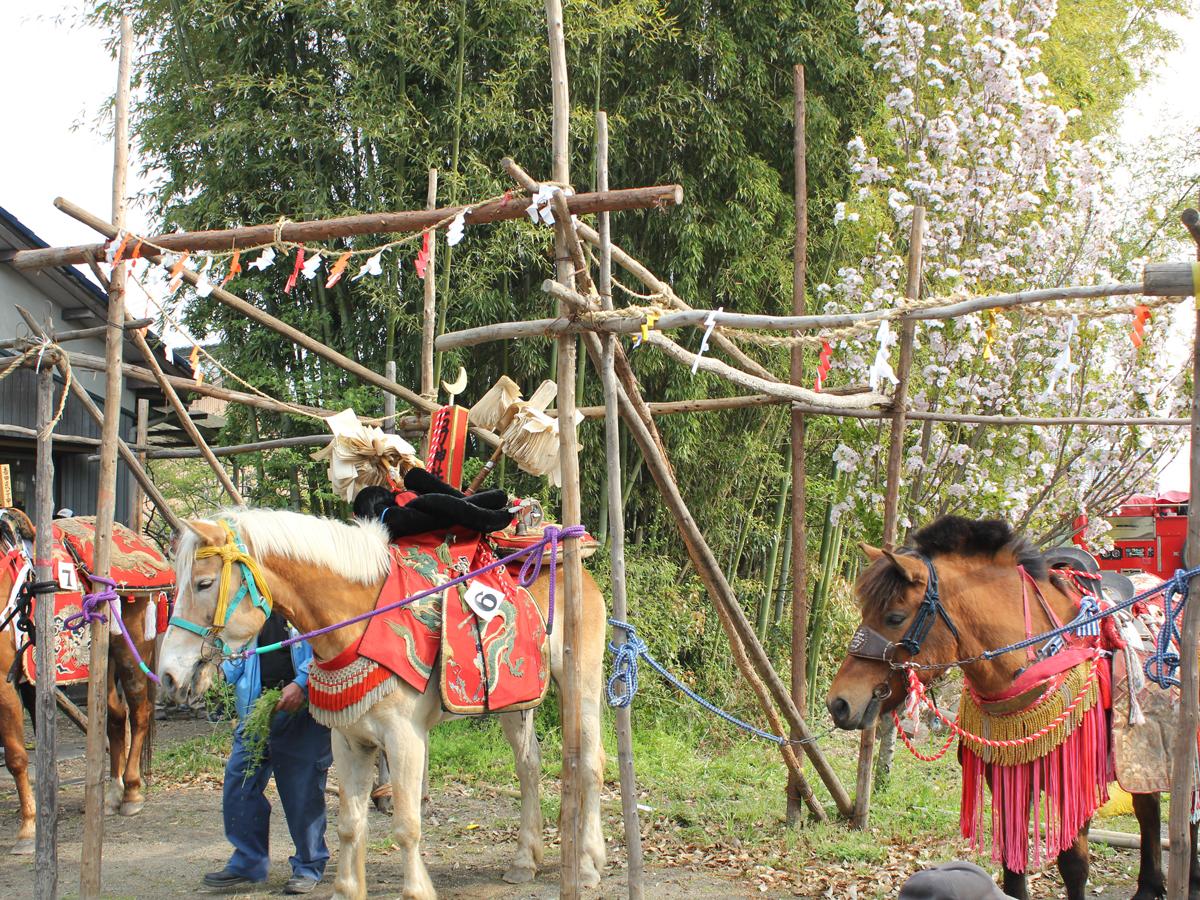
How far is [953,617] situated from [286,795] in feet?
9.72

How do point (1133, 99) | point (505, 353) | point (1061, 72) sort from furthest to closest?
point (1133, 99) < point (1061, 72) < point (505, 353)

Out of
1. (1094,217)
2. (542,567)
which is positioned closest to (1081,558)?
(542,567)

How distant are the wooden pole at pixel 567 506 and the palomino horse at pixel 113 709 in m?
3.20

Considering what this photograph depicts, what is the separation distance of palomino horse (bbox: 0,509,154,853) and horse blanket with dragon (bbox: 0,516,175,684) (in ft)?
0.21

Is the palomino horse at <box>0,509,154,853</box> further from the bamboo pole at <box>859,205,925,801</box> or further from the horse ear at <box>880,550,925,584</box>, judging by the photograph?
the horse ear at <box>880,550,925,584</box>

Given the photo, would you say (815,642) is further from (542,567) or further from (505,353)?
(542,567)

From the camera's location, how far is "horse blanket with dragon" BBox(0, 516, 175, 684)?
5648 mm

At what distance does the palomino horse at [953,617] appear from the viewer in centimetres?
364

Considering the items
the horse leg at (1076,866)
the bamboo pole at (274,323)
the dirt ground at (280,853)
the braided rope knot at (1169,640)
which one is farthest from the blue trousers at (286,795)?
the braided rope knot at (1169,640)

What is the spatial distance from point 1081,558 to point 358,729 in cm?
283

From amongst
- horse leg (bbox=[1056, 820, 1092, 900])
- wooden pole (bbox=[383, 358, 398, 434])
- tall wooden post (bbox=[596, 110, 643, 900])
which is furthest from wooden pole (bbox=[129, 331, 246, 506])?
horse leg (bbox=[1056, 820, 1092, 900])

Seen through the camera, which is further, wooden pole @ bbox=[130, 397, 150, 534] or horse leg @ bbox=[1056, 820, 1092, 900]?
wooden pole @ bbox=[130, 397, 150, 534]

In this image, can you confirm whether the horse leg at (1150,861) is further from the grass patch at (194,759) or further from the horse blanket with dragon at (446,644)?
the grass patch at (194,759)

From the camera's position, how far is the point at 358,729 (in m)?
4.11
